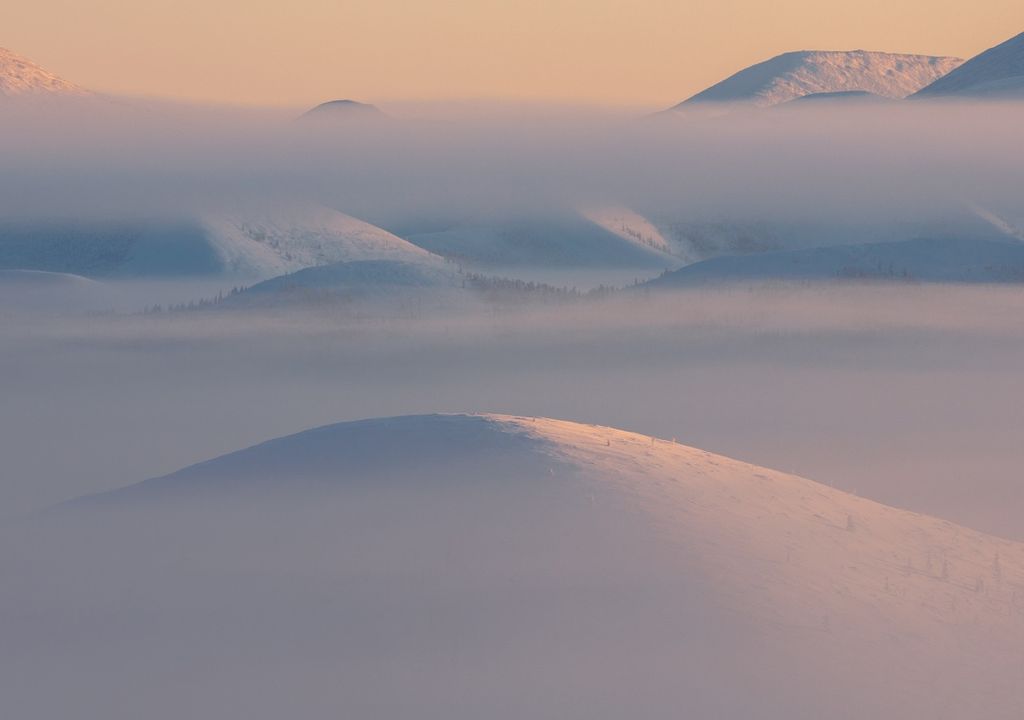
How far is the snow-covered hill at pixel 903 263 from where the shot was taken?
94875mm

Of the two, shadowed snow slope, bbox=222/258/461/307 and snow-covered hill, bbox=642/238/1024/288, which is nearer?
snow-covered hill, bbox=642/238/1024/288

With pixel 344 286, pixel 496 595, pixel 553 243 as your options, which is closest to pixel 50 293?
pixel 344 286

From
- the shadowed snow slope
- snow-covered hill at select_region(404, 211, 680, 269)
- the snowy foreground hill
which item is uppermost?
the snowy foreground hill

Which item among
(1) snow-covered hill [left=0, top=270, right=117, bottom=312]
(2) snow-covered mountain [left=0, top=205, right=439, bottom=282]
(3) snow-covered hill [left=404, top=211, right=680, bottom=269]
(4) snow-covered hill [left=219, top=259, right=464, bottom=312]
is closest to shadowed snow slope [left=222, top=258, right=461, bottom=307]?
(4) snow-covered hill [left=219, top=259, right=464, bottom=312]

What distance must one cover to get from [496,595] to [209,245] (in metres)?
120

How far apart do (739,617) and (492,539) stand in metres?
4.11

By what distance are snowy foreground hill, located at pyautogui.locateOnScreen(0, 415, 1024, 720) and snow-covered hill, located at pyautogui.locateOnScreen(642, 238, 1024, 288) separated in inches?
2511

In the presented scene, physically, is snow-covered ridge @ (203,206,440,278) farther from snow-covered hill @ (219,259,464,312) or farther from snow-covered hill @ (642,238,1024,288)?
snow-covered hill @ (642,238,1024,288)

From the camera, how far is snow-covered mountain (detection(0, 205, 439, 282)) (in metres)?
138

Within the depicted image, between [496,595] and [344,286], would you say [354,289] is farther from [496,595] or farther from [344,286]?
[496,595]

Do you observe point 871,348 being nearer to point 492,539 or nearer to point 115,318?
point 115,318

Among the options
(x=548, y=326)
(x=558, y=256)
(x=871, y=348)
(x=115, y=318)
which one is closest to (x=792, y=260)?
(x=871, y=348)

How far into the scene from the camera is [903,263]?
3777 inches

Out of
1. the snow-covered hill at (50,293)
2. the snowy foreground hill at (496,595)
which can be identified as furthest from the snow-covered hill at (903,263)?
the snowy foreground hill at (496,595)
